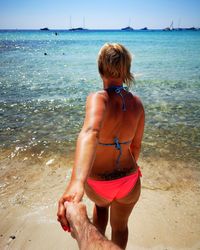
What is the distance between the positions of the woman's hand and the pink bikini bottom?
3.47ft

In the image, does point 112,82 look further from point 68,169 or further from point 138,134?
point 68,169

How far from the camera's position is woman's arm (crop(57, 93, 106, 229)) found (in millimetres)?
1358

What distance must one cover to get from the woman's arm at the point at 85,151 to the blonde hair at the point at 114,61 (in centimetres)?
28

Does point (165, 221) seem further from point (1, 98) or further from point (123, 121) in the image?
point (1, 98)

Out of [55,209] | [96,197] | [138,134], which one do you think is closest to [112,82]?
[138,134]

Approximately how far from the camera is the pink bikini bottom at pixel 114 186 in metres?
2.49

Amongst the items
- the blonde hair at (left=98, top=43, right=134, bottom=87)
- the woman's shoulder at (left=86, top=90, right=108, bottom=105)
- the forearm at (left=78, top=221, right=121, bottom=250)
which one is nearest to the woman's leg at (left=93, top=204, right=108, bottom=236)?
the woman's shoulder at (left=86, top=90, right=108, bottom=105)

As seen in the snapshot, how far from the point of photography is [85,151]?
1.68 meters

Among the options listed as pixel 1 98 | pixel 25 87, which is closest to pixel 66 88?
pixel 25 87

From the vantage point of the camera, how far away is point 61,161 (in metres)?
5.83

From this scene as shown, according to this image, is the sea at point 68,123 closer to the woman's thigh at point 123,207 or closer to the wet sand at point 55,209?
the wet sand at point 55,209

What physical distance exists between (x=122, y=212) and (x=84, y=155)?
1.42m

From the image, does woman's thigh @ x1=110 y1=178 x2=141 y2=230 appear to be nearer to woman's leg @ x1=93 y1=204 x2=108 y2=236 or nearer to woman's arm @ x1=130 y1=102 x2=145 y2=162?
woman's leg @ x1=93 y1=204 x2=108 y2=236

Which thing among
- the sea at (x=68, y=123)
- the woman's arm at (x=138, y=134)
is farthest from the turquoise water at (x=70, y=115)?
the woman's arm at (x=138, y=134)
